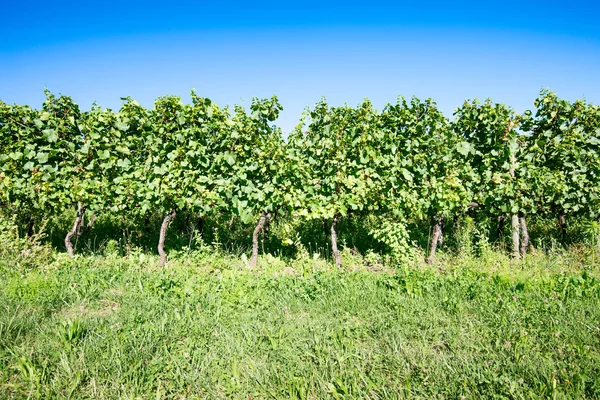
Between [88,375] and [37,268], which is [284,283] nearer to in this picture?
[88,375]

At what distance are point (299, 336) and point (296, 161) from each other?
347 cm

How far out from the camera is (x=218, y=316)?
12.2 ft

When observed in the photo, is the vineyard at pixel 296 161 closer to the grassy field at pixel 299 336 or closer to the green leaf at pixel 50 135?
the green leaf at pixel 50 135

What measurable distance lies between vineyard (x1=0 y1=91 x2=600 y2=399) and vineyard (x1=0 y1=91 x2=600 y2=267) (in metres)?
0.04

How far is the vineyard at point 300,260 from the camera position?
280 centimetres

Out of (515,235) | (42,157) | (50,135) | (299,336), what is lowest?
(299,336)

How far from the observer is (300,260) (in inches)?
258

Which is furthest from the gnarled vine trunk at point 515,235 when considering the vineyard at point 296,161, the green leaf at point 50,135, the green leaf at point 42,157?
the green leaf at point 42,157

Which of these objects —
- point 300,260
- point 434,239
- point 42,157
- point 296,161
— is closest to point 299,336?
point 300,260

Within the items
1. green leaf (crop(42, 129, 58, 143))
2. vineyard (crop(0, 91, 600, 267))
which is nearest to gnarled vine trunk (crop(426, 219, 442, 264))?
vineyard (crop(0, 91, 600, 267))

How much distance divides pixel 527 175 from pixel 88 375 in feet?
24.8

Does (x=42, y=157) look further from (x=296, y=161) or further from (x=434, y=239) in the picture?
(x=434, y=239)

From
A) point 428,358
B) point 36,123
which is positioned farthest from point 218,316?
point 36,123

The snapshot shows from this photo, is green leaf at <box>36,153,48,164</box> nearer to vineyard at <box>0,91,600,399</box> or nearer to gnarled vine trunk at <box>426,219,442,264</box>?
vineyard at <box>0,91,600,399</box>
